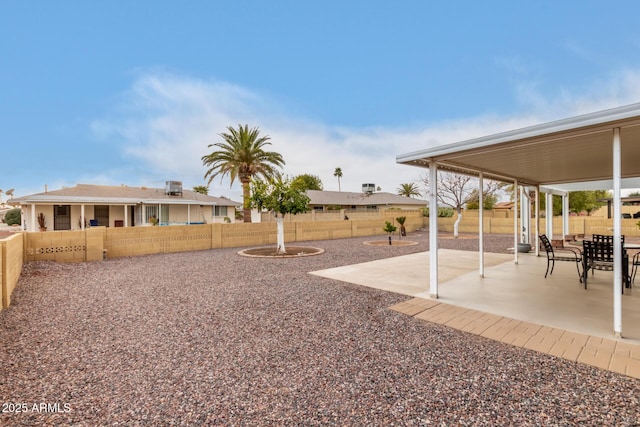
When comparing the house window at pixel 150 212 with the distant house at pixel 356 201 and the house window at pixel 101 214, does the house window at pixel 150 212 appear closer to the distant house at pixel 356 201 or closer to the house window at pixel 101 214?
the house window at pixel 101 214

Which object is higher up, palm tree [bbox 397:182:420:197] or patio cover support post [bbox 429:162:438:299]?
palm tree [bbox 397:182:420:197]

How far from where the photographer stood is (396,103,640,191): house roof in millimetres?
3734

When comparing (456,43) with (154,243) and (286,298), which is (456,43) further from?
(154,243)

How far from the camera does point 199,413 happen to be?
95.0 inches

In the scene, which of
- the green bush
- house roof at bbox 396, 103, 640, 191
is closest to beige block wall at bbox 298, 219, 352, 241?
house roof at bbox 396, 103, 640, 191

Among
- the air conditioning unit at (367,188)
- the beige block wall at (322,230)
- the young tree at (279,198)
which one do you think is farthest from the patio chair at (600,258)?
the air conditioning unit at (367,188)

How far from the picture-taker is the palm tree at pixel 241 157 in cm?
2123

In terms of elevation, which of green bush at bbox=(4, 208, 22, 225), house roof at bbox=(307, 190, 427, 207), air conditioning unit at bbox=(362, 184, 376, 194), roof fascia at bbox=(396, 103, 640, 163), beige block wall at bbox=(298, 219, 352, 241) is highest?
air conditioning unit at bbox=(362, 184, 376, 194)

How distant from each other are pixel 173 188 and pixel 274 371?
77.6 feet

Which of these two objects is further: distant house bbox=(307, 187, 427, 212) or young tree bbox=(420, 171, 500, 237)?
distant house bbox=(307, 187, 427, 212)

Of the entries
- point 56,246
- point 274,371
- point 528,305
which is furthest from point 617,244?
point 56,246

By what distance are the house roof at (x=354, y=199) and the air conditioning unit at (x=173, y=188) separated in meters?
14.9

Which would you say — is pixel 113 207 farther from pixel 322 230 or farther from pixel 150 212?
pixel 322 230

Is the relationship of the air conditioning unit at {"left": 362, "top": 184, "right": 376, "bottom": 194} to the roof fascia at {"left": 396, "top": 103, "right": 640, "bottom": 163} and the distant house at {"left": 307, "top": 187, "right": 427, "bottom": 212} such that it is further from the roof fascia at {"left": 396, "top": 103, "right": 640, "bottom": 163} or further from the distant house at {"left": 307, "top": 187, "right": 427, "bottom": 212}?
the roof fascia at {"left": 396, "top": 103, "right": 640, "bottom": 163}
